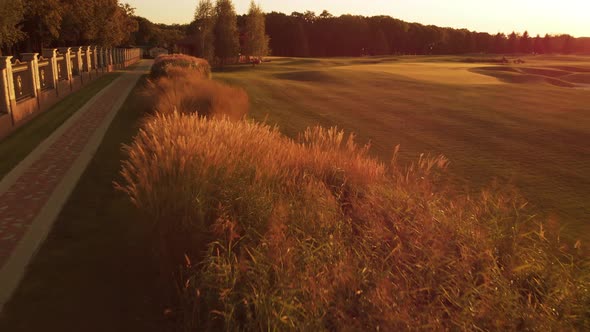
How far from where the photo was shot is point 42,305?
409cm

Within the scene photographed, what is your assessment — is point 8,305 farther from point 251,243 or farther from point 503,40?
point 503,40

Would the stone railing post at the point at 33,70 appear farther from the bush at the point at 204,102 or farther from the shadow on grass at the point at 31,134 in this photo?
the bush at the point at 204,102

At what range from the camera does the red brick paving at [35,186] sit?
5609mm

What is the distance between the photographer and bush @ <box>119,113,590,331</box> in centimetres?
303

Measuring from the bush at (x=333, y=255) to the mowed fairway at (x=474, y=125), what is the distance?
1.12m

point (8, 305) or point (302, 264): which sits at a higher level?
point (302, 264)

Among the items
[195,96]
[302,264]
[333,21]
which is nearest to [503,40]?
[333,21]

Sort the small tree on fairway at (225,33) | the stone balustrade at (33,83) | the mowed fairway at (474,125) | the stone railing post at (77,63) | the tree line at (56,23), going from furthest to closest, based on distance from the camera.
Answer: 1. the small tree on fairway at (225,33)
2. the tree line at (56,23)
3. the stone railing post at (77,63)
4. the stone balustrade at (33,83)
5. the mowed fairway at (474,125)

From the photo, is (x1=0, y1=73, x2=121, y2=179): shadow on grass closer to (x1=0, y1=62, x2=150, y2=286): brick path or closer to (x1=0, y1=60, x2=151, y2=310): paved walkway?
(x1=0, y1=60, x2=151, y2=310): paved walkway

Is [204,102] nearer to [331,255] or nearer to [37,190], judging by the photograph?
[37,190]

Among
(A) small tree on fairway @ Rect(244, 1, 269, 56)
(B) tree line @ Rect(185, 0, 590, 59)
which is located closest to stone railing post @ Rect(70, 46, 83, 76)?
(A) small tree on fairway @ Rect(244, 1, 269, 56)

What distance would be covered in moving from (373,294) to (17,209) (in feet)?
17.8

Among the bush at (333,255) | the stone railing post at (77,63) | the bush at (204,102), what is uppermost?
the stone railing post at (77,63)

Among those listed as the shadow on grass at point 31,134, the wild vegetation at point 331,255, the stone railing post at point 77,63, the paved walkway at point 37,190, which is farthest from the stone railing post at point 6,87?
the stone railing post at point 77,63
